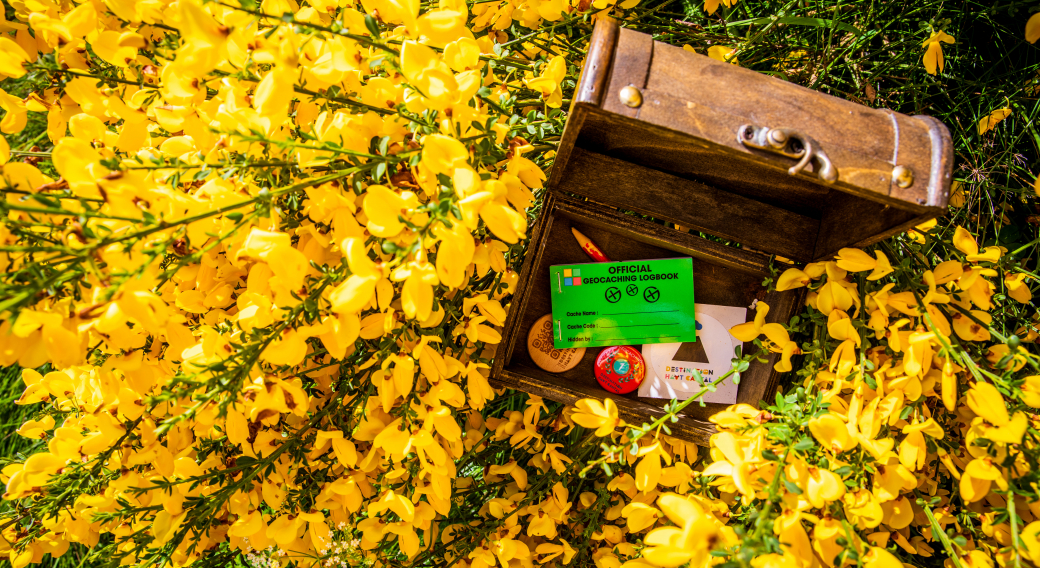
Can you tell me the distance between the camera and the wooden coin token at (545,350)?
54.4 inches

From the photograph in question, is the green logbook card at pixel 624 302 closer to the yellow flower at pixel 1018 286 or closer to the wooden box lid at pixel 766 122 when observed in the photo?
the wooden box lid at pixel 766 122

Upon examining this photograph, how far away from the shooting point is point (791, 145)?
89cm

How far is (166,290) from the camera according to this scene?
3.83ft

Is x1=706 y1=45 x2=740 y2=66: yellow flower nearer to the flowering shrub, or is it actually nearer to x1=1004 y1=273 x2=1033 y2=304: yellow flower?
the flowering shrub

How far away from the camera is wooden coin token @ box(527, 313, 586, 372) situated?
1383 millimetres

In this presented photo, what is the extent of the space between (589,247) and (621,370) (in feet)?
0.98

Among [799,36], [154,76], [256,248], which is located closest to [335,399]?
[256,248]

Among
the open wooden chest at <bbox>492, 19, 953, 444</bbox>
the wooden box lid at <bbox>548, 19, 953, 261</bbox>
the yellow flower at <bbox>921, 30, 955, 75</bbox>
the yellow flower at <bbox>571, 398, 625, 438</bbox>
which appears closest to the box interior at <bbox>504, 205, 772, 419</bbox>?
the open wooden chest at <bbox>492, 19, 953, 444</bbox>

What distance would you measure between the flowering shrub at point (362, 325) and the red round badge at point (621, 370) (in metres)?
0.13

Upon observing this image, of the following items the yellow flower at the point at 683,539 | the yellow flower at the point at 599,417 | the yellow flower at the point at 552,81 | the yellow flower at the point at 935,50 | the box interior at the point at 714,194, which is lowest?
the yellow flower at the point at 683,539

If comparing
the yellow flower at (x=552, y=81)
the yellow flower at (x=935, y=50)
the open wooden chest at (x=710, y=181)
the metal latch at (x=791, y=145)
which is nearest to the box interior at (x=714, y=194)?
the open wooden chest at (x=710, y=181)

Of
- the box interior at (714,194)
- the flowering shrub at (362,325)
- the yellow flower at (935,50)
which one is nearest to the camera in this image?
the flowering shrub at (362,325)

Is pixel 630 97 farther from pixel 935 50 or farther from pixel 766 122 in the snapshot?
pixel 935 50

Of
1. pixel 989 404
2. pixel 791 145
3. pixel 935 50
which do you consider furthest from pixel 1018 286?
pixel 791 145
